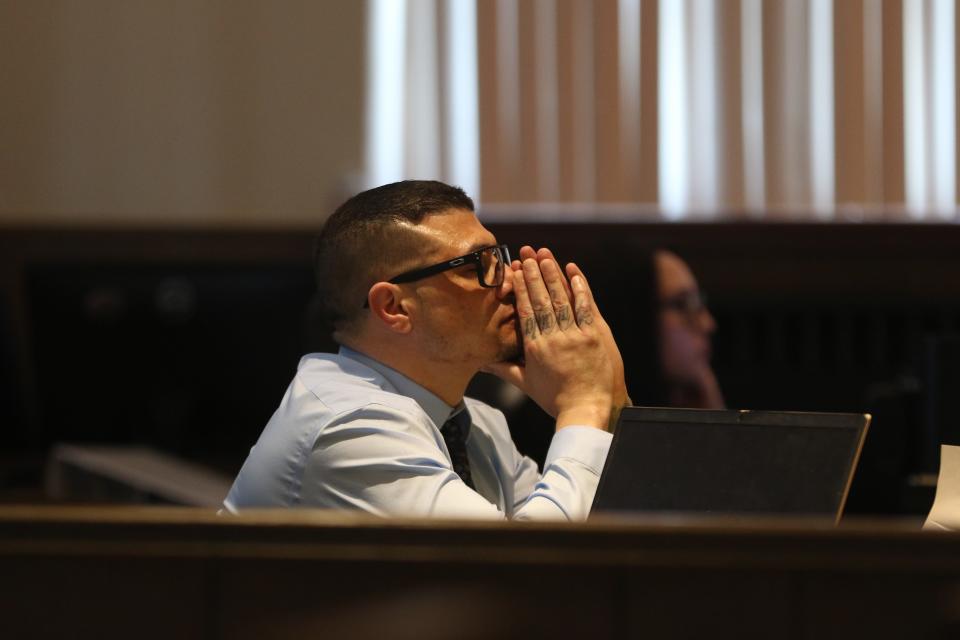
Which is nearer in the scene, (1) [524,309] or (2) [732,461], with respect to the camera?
(2) [732,461]

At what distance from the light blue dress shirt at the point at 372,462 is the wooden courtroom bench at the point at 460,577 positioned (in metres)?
0.49

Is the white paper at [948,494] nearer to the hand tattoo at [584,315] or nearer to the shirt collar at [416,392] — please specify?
the hand tattoo at [584,315]

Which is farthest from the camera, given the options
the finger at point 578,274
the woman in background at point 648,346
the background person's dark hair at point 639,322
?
the background person's dark hair at point 639,322

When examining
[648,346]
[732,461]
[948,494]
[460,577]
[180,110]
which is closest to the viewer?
[460,577]

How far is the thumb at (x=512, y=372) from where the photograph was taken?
1.50 m

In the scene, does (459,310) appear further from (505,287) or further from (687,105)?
(687,105)

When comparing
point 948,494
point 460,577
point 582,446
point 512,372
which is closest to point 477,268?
point 512,372

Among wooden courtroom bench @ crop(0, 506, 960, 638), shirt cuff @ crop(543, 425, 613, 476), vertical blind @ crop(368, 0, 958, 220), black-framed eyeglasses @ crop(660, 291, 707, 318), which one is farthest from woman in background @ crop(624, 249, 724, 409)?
wooden courtroom bench @ crop(0, 506, 960, 638)

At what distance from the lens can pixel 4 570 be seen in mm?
792

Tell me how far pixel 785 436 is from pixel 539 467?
0.70 metres

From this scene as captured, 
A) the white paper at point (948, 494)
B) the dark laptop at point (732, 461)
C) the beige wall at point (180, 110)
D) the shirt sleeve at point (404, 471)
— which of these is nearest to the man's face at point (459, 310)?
the shirt sleeve at point (404, 471)

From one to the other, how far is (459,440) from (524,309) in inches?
7.6

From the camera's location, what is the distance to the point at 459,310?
4.93ft

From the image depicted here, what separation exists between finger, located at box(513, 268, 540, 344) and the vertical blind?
2.65 metres
